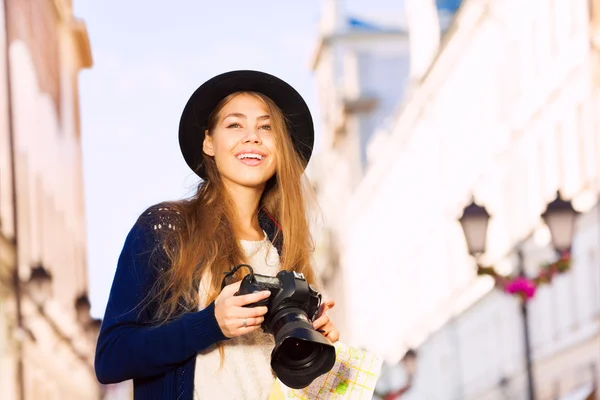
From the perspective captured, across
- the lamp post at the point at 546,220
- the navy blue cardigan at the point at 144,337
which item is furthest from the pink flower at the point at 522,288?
the navy blue cardigan at the point at 144,337

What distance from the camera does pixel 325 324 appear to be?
326 cm

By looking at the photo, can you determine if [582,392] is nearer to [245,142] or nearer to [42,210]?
[42,210]

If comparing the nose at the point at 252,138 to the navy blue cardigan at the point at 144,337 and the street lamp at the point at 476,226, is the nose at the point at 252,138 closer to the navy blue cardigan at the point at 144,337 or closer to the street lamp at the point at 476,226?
the navy blue cardigan at the point at 144,337

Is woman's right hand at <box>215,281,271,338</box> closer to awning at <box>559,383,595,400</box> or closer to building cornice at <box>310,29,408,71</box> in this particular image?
awning at <box>559,383,595,400</box>

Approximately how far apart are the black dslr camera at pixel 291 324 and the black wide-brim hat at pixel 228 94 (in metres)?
0.67

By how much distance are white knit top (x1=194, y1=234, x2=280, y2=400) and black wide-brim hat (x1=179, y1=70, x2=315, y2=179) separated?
21.0 inches

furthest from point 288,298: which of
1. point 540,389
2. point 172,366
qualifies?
point 540,389

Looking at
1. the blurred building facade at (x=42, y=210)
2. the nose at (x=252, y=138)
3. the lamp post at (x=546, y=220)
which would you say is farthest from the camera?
the blurred building facade at (x=42, y=210)

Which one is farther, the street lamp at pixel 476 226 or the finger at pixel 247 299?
the street lamp at pixel 476 226

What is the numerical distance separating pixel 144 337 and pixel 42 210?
15.2 m

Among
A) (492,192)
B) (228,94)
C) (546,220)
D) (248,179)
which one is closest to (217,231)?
(248,179)

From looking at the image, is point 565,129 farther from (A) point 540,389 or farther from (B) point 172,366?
(B) point 172,366

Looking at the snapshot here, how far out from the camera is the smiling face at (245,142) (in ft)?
11.5

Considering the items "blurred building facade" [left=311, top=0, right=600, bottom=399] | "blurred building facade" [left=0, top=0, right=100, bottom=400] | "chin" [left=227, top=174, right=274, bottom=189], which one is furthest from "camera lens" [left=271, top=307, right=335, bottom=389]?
"blurred building facade" [left=0, top=0, right=100, bottom=400]
